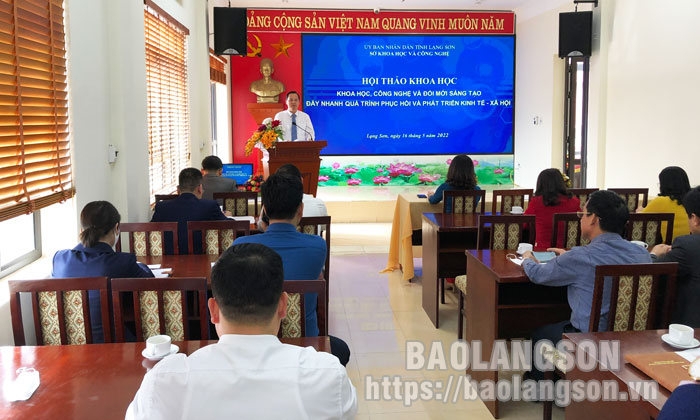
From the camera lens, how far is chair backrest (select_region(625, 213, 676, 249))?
412 cm

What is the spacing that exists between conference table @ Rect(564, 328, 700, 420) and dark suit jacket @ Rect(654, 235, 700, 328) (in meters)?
0.51

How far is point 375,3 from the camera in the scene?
10500mm

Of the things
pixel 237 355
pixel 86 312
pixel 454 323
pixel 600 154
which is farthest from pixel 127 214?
pixel 600 154

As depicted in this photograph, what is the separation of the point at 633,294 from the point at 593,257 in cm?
25

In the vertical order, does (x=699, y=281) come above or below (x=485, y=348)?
above

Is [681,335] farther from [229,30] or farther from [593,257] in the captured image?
[229,30]

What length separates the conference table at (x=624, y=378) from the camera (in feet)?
6.29

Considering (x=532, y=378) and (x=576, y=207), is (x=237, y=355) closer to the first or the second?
(x=532, y=378)

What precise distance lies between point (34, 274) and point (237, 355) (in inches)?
98.8

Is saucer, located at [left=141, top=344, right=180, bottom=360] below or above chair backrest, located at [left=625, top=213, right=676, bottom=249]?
below

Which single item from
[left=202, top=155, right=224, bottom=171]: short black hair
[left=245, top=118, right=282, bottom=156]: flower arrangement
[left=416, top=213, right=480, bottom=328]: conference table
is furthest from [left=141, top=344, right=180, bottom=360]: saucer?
[left=245, top=118, right=282, bottom=156]: flower arrangement

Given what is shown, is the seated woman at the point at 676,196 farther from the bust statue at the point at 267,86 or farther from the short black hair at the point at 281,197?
the bust statue at the point at 267,86

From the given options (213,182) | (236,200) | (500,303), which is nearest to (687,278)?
(500,303)

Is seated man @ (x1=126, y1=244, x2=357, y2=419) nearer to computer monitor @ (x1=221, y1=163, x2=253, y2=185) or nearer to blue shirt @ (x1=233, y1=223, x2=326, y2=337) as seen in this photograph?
blue shirt @ (x1=233, y1=223, x2=326, y2=337)
